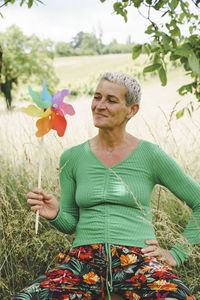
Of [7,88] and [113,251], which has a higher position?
[7,88]

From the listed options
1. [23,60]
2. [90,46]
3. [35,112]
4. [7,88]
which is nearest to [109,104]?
[35,112]

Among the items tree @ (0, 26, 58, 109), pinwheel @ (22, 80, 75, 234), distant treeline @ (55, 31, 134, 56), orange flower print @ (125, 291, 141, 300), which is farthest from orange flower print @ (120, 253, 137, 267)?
distant treeline @ (55, 31, 134, 56)

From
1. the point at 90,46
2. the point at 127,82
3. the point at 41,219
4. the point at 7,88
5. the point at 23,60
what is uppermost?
the point at 90,46

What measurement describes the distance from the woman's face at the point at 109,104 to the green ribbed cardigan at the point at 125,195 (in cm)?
20

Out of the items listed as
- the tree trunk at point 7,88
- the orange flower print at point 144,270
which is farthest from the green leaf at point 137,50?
the tree trunk at point 7,88

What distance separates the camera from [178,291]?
1.52 m

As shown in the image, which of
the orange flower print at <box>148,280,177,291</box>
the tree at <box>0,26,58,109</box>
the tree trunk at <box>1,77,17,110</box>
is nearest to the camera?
the orange flower print at <box>148,280,177,291</box>

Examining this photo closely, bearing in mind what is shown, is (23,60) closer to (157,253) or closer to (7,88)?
(7,88)

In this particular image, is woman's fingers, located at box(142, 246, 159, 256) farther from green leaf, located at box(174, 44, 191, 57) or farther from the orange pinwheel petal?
green leaf, located at box(174, 44, 191, 57)

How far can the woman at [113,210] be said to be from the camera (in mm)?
1638

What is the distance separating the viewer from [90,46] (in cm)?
9138

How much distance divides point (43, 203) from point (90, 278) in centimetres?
44

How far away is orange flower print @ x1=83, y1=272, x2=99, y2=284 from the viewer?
1.68 meters

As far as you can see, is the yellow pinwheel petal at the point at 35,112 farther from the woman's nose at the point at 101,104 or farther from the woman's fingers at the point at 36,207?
the woman's fingers at the point at 36,207
